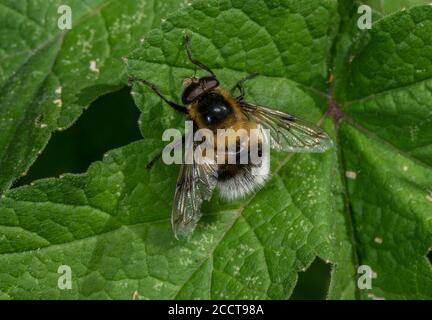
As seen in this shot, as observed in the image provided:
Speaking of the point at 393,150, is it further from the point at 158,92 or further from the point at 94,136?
the point at 94,136

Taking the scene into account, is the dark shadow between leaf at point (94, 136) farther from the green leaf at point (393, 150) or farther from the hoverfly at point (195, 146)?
the green leaf at point (393, 150)

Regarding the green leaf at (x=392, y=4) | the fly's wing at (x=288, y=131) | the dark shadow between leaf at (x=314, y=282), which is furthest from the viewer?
the dark shadow between leaf at (x=314, y=282)

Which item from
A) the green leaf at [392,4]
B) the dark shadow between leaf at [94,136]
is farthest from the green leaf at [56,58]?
the green leaf at [392,4]

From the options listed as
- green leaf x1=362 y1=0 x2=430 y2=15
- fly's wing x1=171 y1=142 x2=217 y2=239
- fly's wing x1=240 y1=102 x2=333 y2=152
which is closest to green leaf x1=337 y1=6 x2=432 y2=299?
fly's wing x1=240 y1=102 x2=333 y2=152

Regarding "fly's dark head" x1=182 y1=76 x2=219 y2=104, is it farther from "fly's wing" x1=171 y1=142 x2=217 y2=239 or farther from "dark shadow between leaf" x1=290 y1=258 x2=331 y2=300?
"dark shadow between leaf" x1=290 y1=258 x2=331 y2=300

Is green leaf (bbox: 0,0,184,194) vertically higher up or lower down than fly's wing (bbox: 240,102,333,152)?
higher up

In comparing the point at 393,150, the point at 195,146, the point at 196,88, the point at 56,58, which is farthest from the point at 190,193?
the point at 56,58
